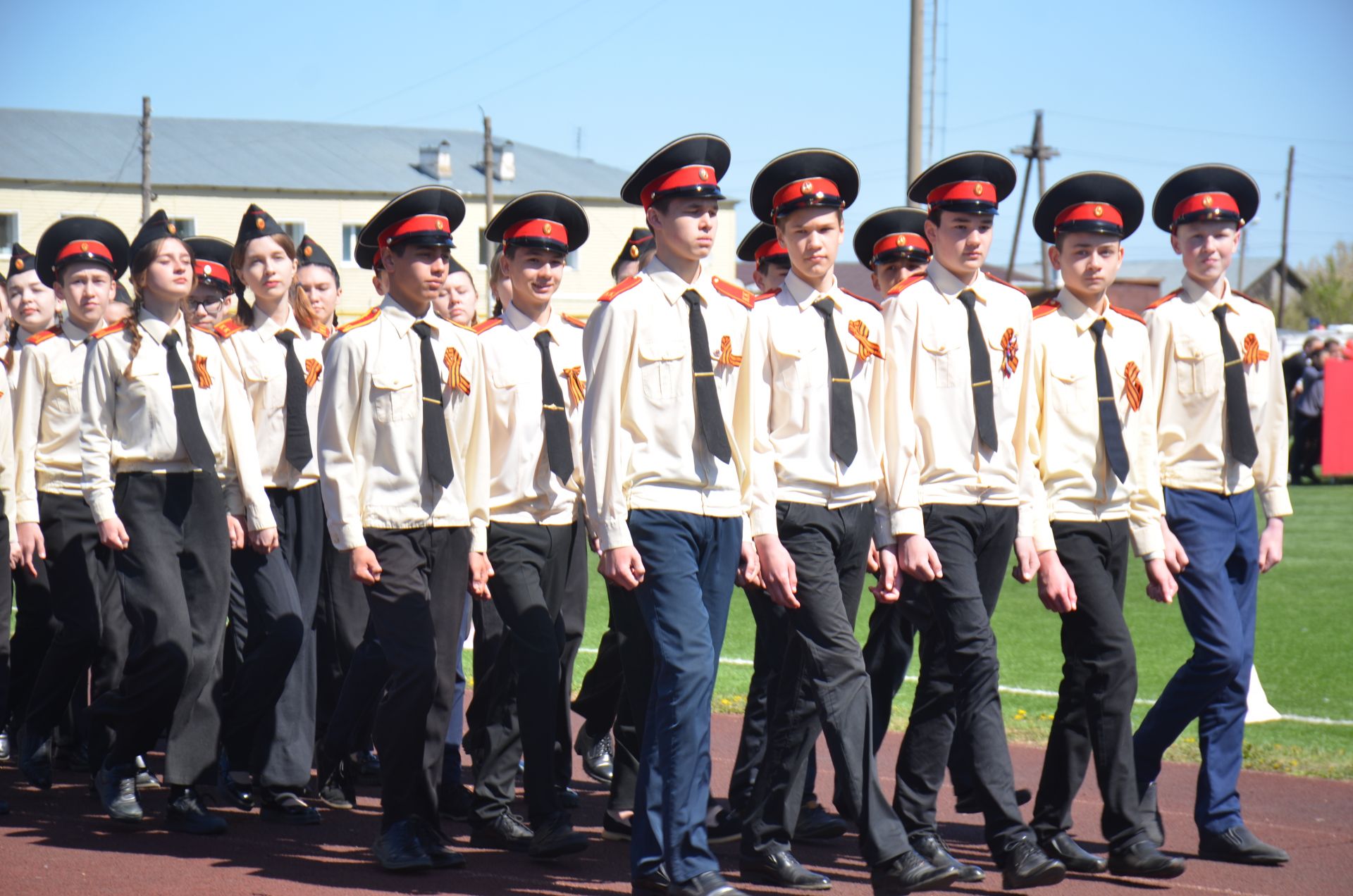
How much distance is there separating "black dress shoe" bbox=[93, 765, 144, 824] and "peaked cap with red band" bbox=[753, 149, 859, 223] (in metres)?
3.53

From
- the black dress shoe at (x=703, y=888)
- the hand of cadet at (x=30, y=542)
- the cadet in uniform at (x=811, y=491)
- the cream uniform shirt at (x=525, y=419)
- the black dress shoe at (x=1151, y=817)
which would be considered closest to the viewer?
the black dress shoe at (x=703, y=888)

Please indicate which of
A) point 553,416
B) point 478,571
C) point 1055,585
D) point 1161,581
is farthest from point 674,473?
point 1161,581

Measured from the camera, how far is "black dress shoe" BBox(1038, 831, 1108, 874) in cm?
581

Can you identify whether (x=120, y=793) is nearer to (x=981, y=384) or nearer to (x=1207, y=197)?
(x=981, y=384)

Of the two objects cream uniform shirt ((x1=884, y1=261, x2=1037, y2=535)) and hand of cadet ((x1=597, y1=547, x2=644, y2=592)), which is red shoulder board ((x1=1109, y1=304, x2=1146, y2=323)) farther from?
hand of cadet ((x1=597, y1=547, x2=644, y2=592))

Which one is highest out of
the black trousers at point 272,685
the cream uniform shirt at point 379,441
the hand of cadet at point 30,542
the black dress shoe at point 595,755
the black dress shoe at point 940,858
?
the cream uniform shirt at point 379,441

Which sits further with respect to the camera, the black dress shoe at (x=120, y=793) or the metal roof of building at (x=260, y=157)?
the metal roof of building at (x=260, y=157)

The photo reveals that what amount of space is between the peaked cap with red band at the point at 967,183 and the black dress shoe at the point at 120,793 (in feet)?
13.1

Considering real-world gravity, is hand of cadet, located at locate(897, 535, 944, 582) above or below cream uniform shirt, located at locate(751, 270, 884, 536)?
below

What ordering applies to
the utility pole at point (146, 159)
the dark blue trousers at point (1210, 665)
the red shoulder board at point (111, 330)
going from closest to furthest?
1. the dark blue trousers at point (1210, 665)
2. the red shoulder board at point (111, 330)
3. the utility pole at point (146, 159)

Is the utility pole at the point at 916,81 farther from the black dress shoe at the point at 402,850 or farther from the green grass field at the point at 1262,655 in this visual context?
the black dress shoe at the point at 402,850

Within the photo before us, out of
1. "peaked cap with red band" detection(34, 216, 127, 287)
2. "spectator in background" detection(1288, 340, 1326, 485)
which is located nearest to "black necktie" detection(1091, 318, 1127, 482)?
"peaked cap with red band" detection(34, 216, 127, 287)

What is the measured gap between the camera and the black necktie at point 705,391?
5.25m

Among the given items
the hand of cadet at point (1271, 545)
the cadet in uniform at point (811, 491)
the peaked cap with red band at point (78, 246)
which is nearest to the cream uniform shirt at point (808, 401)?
the cadet in uniform at point (811, 491)
